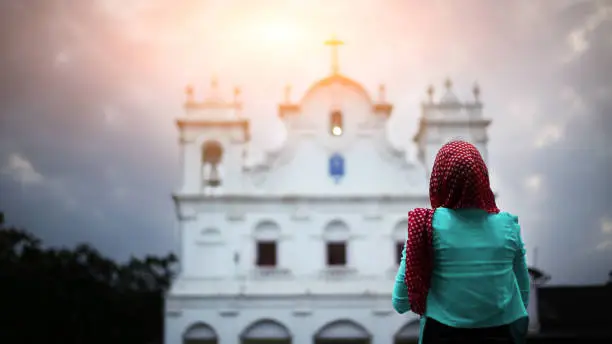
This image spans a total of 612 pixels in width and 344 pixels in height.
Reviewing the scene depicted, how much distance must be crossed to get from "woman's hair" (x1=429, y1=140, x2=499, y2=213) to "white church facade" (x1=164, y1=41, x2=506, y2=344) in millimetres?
14181

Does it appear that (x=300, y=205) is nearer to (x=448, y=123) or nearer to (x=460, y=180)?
(x=448, y=123)

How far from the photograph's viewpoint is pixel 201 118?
1697 centimetres

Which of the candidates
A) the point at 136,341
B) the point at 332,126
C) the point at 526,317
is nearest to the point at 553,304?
the point at 332,126

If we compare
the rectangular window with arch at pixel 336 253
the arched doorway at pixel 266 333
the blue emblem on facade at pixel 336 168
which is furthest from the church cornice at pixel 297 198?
the arched doorway at pixel 266 333

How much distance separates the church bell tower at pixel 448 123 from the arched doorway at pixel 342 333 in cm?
357

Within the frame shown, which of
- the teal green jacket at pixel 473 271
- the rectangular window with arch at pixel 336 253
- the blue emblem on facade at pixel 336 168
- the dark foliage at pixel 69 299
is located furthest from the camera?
the blue emblem on facade at pixel 336 168

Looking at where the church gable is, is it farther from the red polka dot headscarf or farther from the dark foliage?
the red polka dot headscarf

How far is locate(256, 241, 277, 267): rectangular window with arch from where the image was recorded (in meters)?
16.9

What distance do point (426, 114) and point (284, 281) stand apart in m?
4.60

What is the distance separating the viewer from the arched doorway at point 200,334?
1622cm

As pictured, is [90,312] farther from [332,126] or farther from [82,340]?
[332,126]

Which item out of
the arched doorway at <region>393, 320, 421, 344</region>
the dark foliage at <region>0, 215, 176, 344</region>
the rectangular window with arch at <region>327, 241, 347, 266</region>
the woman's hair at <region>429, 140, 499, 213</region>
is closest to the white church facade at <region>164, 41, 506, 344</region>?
the rectangular window with arch at <region>327, 241, 347, 266</region>

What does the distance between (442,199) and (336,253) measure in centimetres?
1468

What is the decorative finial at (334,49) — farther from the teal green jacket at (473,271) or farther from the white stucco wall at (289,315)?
the teal green jacket at (473,271)
